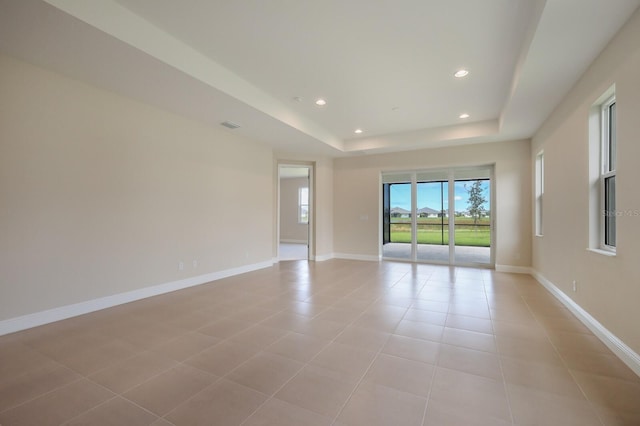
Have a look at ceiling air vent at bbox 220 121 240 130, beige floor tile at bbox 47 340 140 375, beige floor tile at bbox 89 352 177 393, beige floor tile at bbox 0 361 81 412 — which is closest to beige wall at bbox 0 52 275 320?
ceiling air vent at bbox 220 121 240 130

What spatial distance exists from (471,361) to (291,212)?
9.89 m

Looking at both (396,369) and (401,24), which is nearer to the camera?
(396,369)

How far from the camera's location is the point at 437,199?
701cm

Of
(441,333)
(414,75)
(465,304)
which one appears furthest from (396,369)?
(414,75)

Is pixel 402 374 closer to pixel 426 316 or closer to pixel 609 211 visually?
pixel 426 316

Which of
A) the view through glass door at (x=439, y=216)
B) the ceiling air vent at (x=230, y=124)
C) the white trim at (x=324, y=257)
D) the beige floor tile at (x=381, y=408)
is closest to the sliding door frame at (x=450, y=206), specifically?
the view through glass door at (x=439, y=216)

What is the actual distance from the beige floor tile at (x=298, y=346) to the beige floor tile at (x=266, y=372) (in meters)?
0.08

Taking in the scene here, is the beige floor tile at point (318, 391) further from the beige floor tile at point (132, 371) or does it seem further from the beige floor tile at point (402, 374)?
the beige floor tile at point (132, 371)

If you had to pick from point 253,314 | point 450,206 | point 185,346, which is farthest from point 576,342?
point 450,206

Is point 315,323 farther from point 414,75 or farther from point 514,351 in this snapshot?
point 414,75

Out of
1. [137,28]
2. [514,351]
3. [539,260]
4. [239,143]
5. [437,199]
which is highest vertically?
[137,28]

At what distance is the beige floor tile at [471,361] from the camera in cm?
221

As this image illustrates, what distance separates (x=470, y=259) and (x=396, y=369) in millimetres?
5428

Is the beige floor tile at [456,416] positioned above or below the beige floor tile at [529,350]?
above
